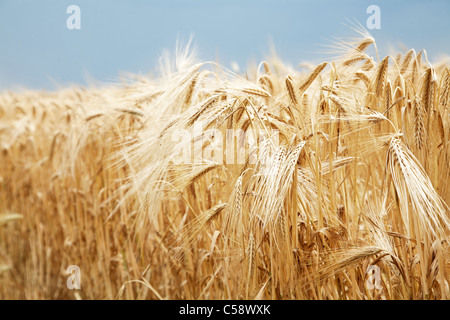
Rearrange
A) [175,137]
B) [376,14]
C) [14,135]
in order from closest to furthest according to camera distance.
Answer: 1. [175,137]
2. [376,14]
3. [14,135]

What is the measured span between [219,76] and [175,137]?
308 millimetres

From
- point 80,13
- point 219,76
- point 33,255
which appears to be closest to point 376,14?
point 219,76

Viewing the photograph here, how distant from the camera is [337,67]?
139 cm

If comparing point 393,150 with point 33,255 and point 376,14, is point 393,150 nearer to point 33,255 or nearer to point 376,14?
point 376,14

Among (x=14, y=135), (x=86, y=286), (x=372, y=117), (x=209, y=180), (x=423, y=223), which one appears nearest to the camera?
(x=423, y=223)

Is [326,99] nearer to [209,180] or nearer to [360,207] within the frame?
[360,207]

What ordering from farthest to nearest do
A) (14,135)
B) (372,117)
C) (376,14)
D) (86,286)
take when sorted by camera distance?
(14,135) < (86,286) < (376,14) < (372,117)

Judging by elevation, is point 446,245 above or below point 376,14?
below

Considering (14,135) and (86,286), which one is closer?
(86,286)

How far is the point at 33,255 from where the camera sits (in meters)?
2.45

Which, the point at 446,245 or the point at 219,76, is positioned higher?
the point at 219,76

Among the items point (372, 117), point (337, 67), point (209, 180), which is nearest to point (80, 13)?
point (209, 180)

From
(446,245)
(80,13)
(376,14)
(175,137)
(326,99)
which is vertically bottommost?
(446,245)

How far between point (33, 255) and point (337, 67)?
2.07 meters
